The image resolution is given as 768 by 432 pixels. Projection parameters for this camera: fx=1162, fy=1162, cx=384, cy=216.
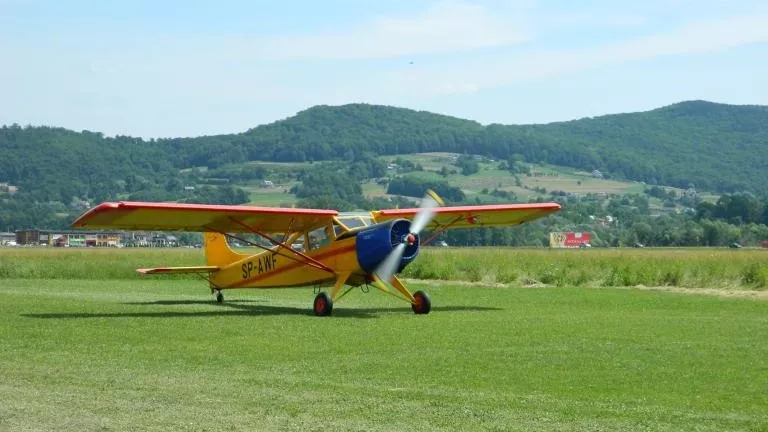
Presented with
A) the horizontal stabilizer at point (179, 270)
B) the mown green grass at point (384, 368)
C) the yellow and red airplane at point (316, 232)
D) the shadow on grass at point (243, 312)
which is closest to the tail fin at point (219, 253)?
the yellow and red airplane at point (316, 232)

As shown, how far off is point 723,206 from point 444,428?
126m

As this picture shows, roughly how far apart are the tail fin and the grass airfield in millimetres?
2631

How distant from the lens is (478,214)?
23.6 meters

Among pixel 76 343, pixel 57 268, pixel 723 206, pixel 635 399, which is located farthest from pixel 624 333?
pixel 723 206

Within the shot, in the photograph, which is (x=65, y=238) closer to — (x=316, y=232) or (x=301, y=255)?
(x=316, y=232)

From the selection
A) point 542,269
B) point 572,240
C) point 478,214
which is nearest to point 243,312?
point 478,214

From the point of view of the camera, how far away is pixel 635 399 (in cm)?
1041

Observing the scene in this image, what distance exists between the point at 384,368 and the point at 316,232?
9.46 meters

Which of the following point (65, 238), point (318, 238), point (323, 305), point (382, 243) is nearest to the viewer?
point (382, 243)

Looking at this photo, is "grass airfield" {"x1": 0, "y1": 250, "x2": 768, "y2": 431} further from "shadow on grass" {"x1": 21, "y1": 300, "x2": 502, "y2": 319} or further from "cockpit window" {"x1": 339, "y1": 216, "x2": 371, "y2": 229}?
"cockpit window" {"x1": 339, "y1": 216, "x2": 371, "y2": 229}

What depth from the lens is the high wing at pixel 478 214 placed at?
A: 2294 cm

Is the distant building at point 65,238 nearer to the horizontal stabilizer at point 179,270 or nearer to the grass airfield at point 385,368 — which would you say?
the horizontal stabilizer at point 179,270

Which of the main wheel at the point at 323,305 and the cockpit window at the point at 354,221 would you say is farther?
the cockpit window at the point at 354,221

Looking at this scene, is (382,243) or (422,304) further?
(422,304)
